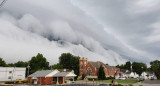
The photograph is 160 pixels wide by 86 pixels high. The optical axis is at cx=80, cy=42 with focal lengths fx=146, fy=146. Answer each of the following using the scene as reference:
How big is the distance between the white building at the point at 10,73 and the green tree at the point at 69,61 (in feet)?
131

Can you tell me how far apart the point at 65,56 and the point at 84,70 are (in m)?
34.4

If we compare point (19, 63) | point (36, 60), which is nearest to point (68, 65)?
point (36, 60)

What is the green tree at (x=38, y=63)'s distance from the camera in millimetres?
98250

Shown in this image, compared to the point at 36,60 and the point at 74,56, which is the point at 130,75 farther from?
the point at 36,60

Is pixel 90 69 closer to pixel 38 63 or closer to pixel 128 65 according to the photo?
pixel 38 63

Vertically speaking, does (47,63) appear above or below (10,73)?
above

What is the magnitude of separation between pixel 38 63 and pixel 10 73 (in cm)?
2238

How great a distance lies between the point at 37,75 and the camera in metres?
52.0

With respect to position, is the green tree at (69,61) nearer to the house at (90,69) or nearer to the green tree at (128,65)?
the house at (90,69)

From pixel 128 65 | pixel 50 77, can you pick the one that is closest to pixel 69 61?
pixel 50 77

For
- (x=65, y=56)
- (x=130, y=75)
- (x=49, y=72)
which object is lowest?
(x=130, y=75)

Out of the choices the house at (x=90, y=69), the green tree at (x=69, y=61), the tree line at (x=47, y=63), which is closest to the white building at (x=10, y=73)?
the tree line at (x=47, y=63)

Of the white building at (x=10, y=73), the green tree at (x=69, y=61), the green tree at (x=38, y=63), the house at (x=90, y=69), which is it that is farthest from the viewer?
the green tree at (x=69, y=61)

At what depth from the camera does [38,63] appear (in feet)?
328
